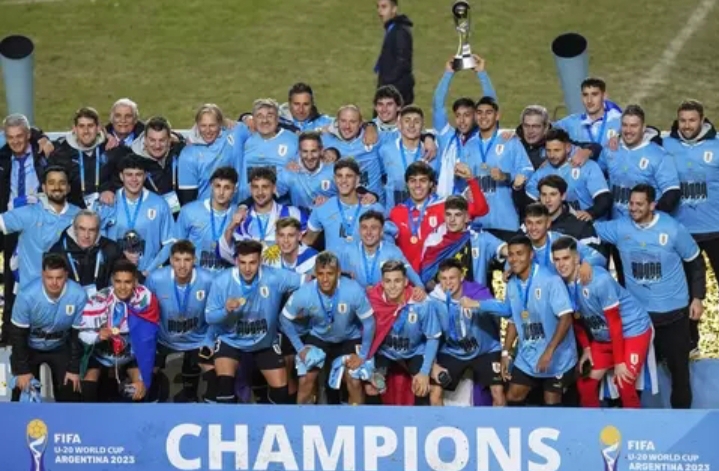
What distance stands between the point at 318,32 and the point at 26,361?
33.3ft

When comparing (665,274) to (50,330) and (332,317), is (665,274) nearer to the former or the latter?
(332,317)

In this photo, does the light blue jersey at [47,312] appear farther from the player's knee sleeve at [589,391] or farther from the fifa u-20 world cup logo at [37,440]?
the player's knee sleeve at [589,391]

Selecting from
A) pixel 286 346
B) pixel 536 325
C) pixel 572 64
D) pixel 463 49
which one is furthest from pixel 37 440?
pixel 572 64

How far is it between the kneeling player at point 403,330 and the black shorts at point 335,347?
0.15 metres

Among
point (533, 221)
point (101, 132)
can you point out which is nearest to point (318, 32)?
point (101, 132)

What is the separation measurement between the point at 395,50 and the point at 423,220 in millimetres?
3105

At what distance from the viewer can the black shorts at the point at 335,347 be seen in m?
12.0

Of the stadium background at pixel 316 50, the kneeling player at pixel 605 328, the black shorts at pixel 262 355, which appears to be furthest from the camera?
the stadium background at pixel 316 50

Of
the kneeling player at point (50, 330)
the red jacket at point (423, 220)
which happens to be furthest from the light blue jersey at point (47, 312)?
the red jacket at point (423, 220)

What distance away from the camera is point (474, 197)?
492 inches

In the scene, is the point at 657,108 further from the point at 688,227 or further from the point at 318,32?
the point at 688,227

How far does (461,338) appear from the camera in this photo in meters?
11.9

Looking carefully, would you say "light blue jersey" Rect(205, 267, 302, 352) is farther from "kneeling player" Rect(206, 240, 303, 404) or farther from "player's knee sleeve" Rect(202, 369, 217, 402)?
"player's knee sleeve" Rect(202, 369, 217, 402)

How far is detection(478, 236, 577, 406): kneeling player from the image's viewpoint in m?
11.5
